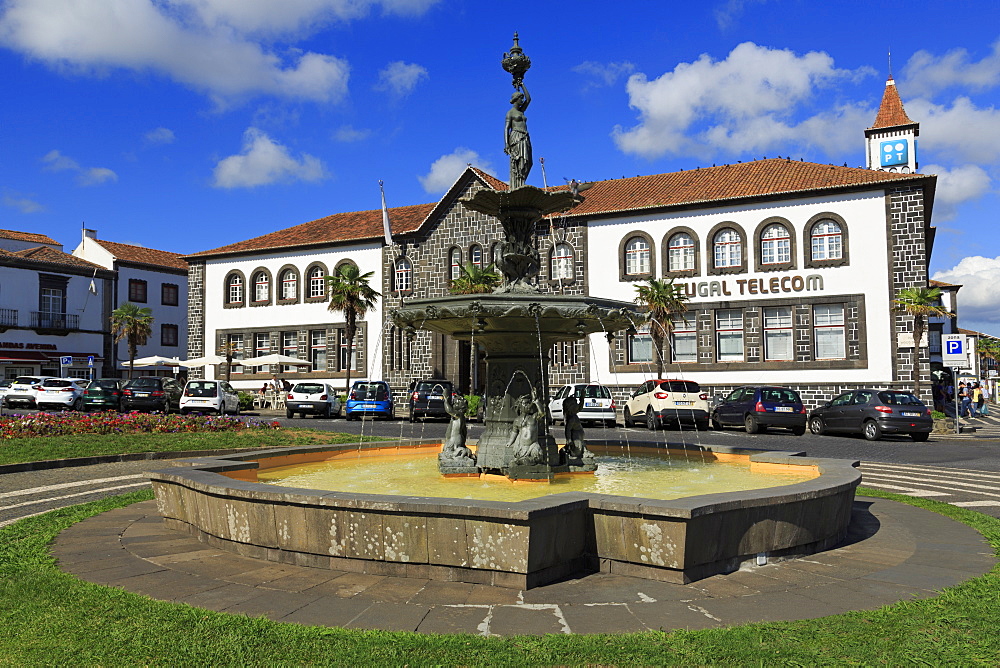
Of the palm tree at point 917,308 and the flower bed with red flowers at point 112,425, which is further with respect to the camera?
the palm tree at point 917,308

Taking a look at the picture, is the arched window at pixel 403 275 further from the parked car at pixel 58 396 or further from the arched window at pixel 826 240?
the arched window at pixel 826 240

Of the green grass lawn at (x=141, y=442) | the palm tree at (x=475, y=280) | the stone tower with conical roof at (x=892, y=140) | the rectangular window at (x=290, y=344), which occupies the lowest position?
the green grass lawn at (x=141, y=442)

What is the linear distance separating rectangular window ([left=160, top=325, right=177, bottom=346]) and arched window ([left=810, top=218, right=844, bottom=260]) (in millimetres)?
46848

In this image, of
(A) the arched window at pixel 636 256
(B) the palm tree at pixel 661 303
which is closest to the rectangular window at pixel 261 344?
(A) the arched window at pixel 636 256

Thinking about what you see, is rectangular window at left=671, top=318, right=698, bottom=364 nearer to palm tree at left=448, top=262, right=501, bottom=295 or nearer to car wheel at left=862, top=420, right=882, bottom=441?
palm tree at left=448, top=262, right=501, bottom=295

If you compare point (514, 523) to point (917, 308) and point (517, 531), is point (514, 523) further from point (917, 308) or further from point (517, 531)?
point (917, 308)

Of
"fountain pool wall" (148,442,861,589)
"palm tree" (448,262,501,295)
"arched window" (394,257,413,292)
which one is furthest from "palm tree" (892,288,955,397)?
"fountain pool wall" (148,442,861,589)

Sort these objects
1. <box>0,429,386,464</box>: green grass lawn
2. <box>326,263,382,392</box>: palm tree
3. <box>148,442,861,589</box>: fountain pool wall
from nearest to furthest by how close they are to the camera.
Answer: <box>148,442,861,589</box>: fountain pool wall < <box>0,429,386,464</box>: green grass lawn < <box>326,263,382,392</box>: palm tree

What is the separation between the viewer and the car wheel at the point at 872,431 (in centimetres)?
2214

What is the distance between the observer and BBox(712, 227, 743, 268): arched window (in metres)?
33.6

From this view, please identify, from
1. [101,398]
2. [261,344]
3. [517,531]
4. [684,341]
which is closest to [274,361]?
[261,344]

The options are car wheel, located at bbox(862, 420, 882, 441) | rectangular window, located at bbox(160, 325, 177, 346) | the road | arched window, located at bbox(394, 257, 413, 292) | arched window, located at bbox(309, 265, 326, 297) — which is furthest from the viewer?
rectangular window, located at bbox(160, 325, 177, 346)

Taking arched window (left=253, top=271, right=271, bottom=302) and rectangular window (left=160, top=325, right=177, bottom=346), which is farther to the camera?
rectangular window (left=160, top=325, right=177, bottom=346)

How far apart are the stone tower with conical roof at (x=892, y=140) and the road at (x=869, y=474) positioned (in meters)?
35.9
